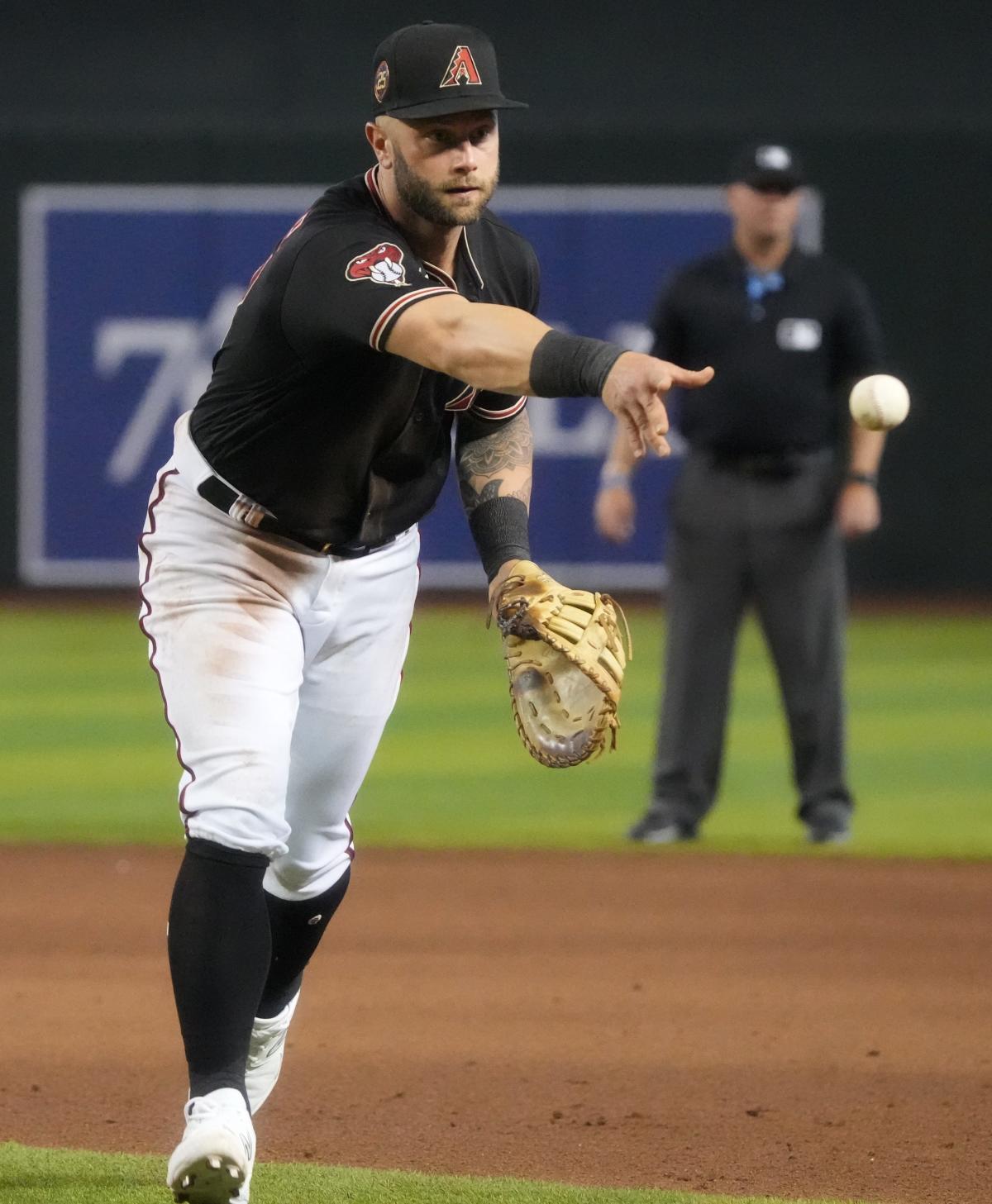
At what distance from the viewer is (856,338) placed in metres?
7.10

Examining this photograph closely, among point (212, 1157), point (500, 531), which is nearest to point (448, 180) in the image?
point (500, 531)

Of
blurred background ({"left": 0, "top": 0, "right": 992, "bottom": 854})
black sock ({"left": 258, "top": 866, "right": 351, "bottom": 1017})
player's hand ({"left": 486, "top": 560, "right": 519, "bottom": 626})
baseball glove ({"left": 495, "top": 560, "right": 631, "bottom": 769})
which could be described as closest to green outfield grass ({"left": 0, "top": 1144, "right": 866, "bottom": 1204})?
black sock ({"left": 258, "top": 866, "right": 351, "bottom": 1017})

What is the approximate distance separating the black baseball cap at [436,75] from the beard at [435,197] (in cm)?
10

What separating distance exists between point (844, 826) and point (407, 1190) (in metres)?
3.75

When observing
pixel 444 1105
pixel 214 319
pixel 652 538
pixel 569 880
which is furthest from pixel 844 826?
pixel 214 319

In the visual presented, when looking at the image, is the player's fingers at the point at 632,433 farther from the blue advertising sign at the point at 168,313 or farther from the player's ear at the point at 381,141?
the blue advertising sign at the point at 168,313

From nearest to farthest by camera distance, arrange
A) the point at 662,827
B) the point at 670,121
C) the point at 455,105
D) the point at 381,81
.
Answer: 1. the point at 455,105
2. the point at 381,81
3. the point at 662,827
4. the point at 670,121

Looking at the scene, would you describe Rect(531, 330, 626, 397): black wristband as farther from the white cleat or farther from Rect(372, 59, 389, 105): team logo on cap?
the white cleat

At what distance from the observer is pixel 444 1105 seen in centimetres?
430

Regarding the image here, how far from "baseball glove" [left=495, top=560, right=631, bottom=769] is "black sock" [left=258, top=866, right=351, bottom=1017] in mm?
540

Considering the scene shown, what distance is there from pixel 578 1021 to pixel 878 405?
1594 mm

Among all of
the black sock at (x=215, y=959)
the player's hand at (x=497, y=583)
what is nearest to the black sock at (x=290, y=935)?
the black sock at (x=215, y=959)

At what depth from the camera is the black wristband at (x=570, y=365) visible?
2973 mm

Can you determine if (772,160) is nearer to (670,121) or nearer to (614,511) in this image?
(614,511)
